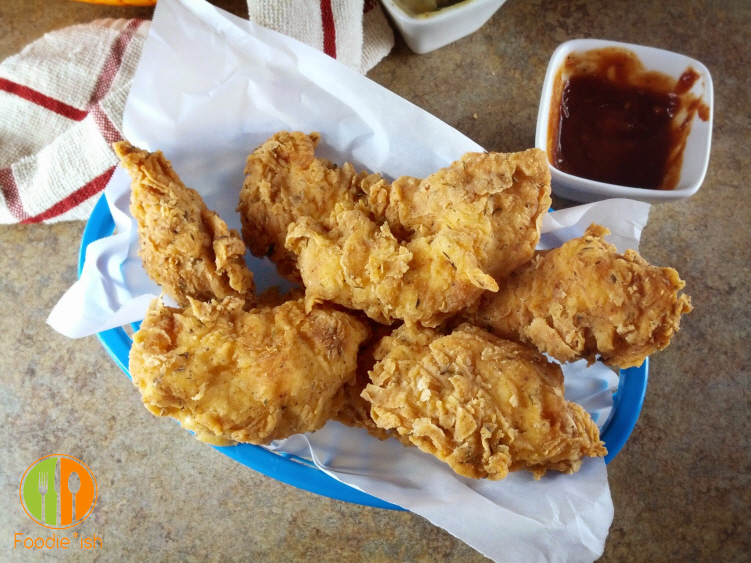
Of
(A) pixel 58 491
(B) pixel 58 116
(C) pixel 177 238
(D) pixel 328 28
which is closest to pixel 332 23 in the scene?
(D) pixel 328 28

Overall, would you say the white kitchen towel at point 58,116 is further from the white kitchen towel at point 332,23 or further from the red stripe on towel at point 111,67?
the white kitchen towel at point 332,23

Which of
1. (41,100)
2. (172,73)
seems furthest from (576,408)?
(41,100)

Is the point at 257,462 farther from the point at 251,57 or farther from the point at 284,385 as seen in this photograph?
the point at 251,57

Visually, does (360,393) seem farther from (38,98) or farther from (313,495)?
(38,98)

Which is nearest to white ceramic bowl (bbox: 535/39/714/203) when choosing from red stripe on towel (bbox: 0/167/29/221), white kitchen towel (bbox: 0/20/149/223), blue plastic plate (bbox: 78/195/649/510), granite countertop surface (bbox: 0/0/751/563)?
granite countertop surface (bbox: 0/0/751/563)

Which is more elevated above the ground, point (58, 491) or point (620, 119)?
point (620, 119)
